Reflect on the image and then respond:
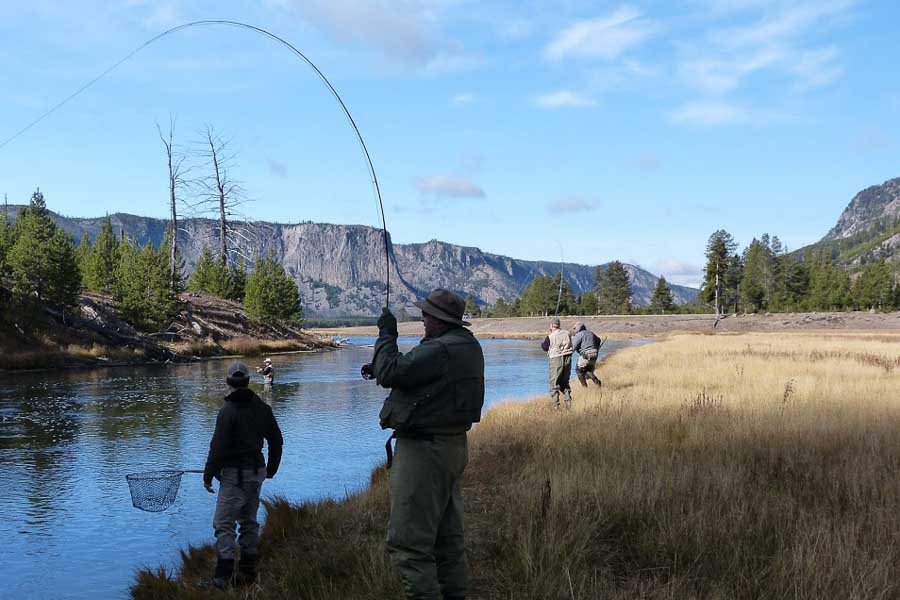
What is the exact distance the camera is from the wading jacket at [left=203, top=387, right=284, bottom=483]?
625 centimetres

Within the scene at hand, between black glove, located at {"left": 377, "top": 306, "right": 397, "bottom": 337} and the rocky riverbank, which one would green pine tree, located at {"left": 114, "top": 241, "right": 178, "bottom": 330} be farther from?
black glove, located at {"left": 377, "top": 306, "right": 397, "bottom": 337}

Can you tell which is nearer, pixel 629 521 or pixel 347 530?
pixel 629 521

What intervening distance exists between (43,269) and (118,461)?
1228 inches

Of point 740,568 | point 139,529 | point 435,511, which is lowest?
point 139,529

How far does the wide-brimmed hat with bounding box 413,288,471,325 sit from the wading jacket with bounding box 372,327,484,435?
17cm

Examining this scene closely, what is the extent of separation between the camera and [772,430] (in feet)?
33.8

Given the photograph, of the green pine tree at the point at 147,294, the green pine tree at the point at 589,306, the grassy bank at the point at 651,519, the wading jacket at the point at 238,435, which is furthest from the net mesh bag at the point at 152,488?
the green pine tree at the point at 589,306

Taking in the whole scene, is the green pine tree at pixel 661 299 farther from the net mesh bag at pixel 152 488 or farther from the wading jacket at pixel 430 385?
the wading jacket at pixel 430 385

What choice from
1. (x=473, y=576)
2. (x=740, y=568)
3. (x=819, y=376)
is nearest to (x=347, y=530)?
(x=473, y=576)

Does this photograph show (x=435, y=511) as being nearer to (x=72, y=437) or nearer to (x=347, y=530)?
(x=347, y=530)

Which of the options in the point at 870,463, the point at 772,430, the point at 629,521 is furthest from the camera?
the point at 772,430

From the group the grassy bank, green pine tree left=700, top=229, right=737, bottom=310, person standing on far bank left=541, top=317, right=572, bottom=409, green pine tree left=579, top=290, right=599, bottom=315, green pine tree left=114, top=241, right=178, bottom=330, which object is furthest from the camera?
green pine tree left=579, top=290, right=599, bottom=315

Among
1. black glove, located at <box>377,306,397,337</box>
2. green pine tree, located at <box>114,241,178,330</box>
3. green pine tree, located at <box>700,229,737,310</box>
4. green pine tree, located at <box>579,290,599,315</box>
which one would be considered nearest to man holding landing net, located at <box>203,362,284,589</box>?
black glove, located at <box>377,306,397,337</box>

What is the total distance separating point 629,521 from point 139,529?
6081 mm
